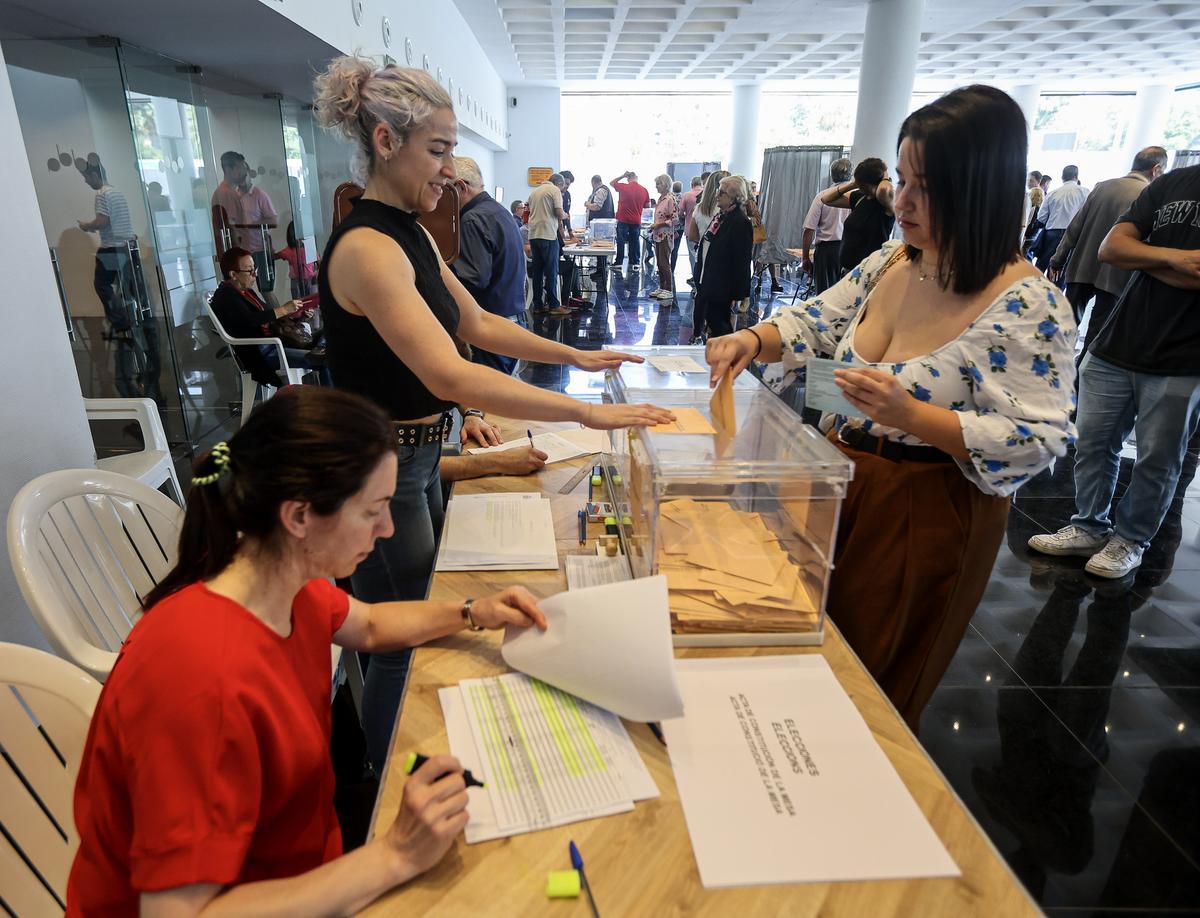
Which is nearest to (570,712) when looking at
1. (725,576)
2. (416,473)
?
(725,576)

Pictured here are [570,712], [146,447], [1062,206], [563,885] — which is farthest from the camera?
[1062,206]

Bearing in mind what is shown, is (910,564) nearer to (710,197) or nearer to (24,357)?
(24,357)

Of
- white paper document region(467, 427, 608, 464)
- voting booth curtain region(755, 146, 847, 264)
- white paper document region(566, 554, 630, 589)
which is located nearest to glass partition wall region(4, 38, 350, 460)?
white paper document region(467, 427, 608, 464)

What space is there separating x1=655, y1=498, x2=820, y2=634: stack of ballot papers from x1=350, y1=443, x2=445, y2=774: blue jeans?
0.57 m

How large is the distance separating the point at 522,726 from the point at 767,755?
324mm

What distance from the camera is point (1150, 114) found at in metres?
14.6

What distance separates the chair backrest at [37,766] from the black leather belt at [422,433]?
0.68 m

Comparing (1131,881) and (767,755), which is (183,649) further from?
(1131,881)

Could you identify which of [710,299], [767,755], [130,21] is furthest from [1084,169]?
[767,755]

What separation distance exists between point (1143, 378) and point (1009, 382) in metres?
1.99

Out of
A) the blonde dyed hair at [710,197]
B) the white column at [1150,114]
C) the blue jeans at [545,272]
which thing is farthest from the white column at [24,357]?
the white column at [1150,114]

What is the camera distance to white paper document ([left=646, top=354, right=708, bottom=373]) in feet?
5.93

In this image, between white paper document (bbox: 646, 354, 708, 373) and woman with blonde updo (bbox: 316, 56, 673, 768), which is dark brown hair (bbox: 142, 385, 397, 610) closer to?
woman with blonde updo (bbox: 316, 56, 673, 768)

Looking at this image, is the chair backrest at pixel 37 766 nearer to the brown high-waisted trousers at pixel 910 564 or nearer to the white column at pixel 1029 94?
the brown high-waisted trousers at pixel 910 564
